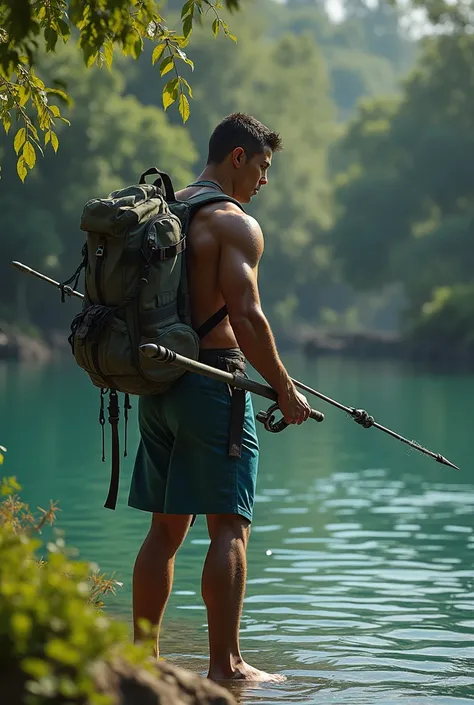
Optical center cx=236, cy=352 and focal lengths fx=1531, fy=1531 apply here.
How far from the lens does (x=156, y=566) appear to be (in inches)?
226

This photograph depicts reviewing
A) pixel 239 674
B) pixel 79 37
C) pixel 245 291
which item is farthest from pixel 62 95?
pixel 239 674

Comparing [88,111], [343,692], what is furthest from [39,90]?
[88,111]

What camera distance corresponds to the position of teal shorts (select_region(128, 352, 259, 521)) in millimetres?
5516

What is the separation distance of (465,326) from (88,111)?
15921 millimetres

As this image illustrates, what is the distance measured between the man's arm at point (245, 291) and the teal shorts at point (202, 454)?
0.18 m

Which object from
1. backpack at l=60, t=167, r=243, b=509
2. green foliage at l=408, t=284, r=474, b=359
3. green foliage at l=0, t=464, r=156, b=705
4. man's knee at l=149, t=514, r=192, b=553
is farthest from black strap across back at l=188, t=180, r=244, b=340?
green foliage at l=408, t=284, r=474, b=359

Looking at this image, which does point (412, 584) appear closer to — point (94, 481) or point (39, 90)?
point (39, 90)

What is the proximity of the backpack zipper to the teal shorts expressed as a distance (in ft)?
1.41

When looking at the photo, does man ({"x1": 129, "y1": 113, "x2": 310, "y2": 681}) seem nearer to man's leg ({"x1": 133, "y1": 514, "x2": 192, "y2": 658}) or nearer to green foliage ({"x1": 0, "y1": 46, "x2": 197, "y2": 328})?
man's leg ({"x1": 133, "y1": 514, "x2": 192, "y2": 658})

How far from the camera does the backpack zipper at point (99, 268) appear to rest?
5383 millimetres

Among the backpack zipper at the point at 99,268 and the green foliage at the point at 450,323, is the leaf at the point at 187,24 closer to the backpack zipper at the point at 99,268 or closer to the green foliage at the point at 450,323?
the backpack zipper at the point at 99,268

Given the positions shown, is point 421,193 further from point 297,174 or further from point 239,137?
point 239,137

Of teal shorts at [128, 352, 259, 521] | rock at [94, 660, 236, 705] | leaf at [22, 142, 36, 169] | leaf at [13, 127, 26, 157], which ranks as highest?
leaf at [13, 127, 26, 157]

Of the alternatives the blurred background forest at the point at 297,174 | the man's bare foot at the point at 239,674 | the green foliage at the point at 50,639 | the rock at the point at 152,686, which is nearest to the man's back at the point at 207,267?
the man's bare foot at the point at 239,674
